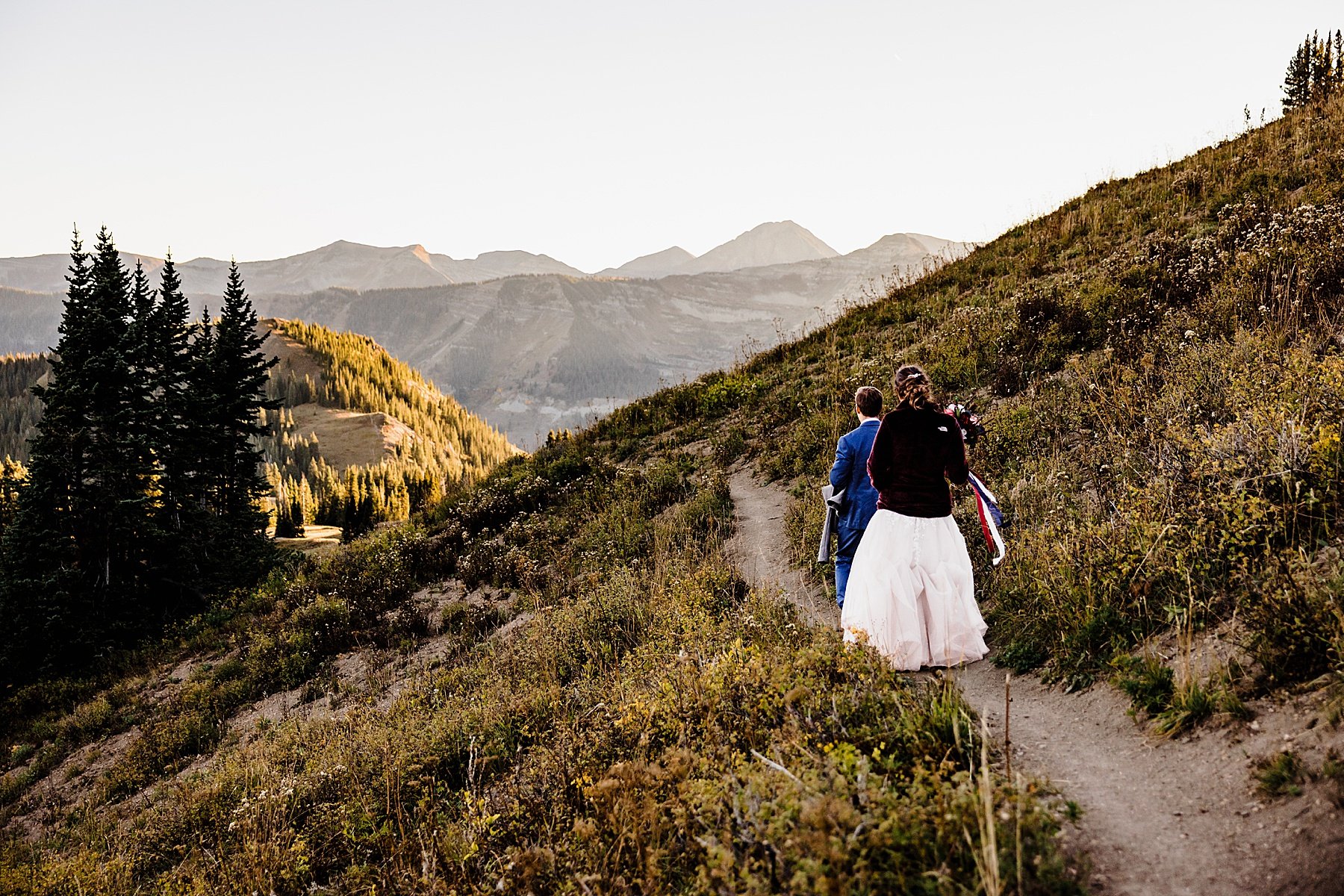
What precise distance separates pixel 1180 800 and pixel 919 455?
3.05 meters

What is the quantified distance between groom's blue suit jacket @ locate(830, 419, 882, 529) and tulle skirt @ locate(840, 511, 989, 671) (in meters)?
0.73

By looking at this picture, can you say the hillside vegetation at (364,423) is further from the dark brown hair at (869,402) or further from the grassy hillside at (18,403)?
the dark brown hair at (869,402)

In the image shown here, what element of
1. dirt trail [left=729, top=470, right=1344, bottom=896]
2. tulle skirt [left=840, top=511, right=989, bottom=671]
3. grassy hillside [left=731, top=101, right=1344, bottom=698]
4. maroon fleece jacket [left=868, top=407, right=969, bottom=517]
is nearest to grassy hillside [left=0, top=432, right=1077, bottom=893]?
dirt trail [left=729, top=470, right=1344, bottom=896]

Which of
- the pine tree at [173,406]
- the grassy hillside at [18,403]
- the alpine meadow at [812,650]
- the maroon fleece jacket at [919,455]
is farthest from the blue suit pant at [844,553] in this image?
the grassy hillside at [18,403]

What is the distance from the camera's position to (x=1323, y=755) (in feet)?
10.0

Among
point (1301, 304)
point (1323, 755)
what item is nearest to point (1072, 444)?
point (1301, 304)

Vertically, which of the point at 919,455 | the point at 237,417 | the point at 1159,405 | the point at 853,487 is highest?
the point at 237,417

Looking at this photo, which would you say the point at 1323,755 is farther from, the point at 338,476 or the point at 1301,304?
the point at 338,476

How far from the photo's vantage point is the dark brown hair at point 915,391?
5.73 metres

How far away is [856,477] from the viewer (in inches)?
Answer: 263

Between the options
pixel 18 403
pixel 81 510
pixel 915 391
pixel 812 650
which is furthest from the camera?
pixel 18 403

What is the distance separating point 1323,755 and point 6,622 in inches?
1172

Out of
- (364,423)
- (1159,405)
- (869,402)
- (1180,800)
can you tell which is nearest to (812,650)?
(1180,800)

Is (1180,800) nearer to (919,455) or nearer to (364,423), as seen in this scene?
(919,455)
